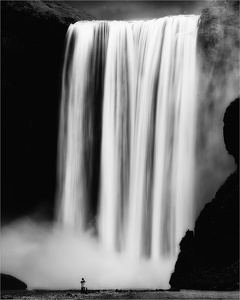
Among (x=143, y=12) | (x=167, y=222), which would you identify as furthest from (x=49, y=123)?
(x=143, y=12)

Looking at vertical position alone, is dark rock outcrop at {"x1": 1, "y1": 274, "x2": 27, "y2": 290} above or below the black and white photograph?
below

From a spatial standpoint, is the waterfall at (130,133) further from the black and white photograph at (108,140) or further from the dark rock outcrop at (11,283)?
the dark rock outcrop at (11,283)

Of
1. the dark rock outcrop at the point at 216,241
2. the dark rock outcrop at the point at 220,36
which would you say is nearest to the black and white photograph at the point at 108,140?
the dark rock outcrop at the point at 220,36

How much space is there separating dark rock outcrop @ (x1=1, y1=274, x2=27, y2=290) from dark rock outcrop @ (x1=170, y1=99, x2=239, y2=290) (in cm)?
881

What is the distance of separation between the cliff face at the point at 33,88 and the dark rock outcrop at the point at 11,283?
5328 millimetres

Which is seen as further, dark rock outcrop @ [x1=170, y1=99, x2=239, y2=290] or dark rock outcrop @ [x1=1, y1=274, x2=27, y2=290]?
dark rock outcrop @ [x1=1, y1=274, x2=27, y2=290]

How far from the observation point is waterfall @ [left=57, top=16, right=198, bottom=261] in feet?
87.6

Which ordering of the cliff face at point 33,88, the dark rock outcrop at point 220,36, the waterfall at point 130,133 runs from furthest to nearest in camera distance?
the cliff face at point 33,88
the dark rock outcrop at point 220,36
the waterfall at point 130,133

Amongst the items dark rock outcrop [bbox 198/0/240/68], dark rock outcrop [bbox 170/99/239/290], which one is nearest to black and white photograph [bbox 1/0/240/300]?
dark rock outcrop [bbox 198/0/240/68]

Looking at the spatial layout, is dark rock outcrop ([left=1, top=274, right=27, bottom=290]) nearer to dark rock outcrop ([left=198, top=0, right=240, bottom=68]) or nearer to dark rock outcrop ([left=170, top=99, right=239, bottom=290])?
dark rock outcrop ([left=170, top=99, right=239, bottom=290])

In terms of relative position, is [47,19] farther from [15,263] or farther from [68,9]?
[15,263]

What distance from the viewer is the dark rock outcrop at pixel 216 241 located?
19703 mm

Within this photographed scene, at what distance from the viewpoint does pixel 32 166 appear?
33188mm

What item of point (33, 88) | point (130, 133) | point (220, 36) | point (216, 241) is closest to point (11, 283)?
point (130, 133)
